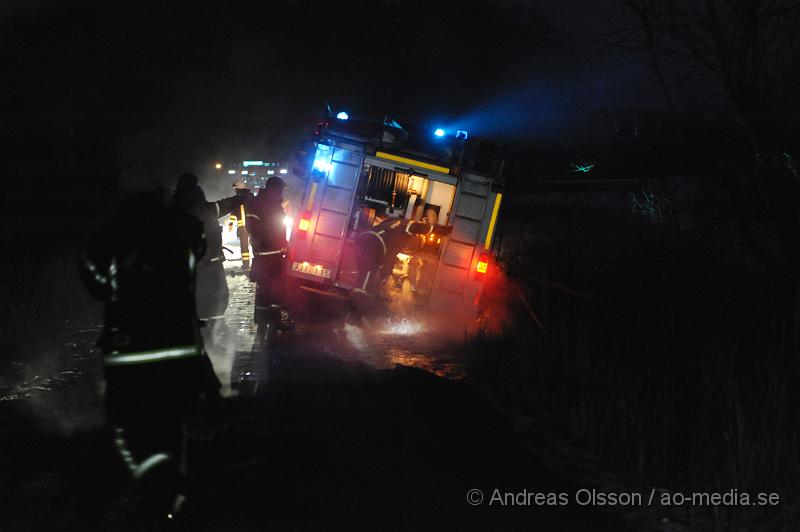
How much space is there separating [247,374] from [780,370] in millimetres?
5209

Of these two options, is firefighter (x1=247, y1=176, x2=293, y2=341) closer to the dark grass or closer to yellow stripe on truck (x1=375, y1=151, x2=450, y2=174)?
yellow stripe on truck (x1=375, y1=151, x2=450, y2=174)

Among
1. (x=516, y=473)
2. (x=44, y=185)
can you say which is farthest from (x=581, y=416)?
(x=44, y=185)

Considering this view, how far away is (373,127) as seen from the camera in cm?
1114

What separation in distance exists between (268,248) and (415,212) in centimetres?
307

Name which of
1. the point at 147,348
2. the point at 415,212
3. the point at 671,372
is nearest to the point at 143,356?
the point at 147,348

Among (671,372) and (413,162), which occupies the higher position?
(413,162)

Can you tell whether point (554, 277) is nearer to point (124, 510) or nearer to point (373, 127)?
point (373, 127)

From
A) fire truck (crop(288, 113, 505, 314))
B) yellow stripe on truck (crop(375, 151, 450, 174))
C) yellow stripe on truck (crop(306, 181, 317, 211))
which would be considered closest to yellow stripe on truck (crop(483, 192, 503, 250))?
fire truck (crop(288, 113, 505, 314))

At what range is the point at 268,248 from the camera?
9.62 metres

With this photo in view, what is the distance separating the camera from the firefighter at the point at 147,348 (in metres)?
3.48

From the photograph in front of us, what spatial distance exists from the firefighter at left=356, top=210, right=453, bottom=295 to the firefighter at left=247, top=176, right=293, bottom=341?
5.45 feet

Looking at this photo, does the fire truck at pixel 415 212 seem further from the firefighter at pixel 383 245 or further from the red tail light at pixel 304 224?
the firefighter at pixel 383 245

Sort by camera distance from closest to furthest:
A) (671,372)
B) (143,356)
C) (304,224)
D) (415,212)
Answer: (143,356)
(671,372)
(304,224)
(415,212)

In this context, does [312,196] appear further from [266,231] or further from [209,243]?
[209,243]
